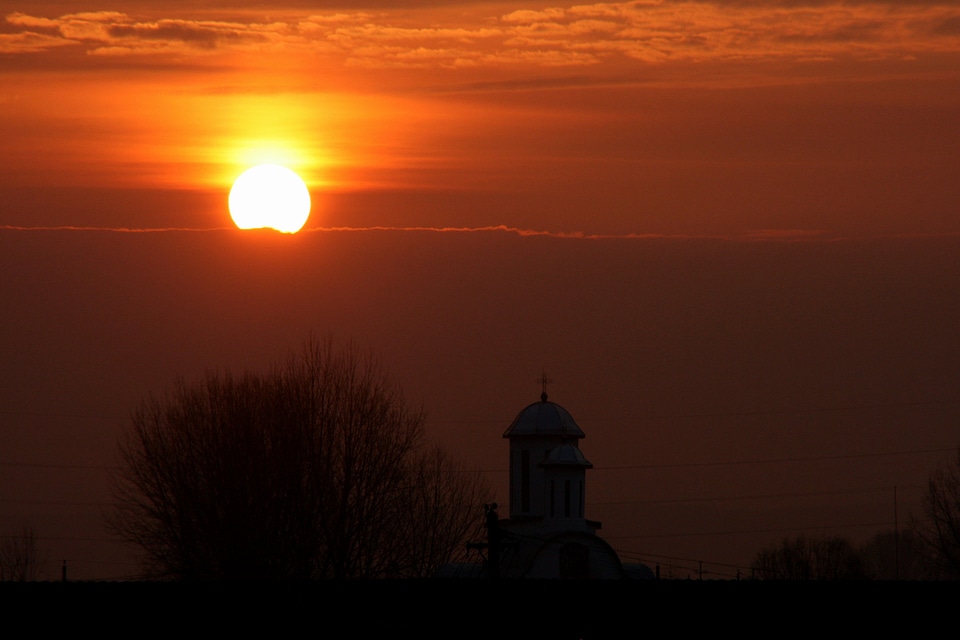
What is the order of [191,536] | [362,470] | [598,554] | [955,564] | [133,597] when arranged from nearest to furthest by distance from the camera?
[133,597] → [191,536] → [362,470] → [955,564] → [598,554]

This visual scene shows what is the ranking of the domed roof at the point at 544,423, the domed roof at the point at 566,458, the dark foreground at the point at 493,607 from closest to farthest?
1. the dark foreground at the point at 493,607
2. the domed roof at the point at 566,458
3. the domed roof at the point at 544,423

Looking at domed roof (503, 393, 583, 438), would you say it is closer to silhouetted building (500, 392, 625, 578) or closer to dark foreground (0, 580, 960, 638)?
silhouetted building (500, 392, 625, 578)

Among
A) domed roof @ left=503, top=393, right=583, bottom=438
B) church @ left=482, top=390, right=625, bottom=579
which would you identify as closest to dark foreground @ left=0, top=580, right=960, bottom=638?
church @ left=482, top=390, right=625, bottom=579

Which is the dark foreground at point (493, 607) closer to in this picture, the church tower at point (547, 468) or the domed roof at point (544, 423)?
the church tower at point (547, 468)

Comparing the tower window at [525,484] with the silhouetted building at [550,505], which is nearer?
the silhouetted building at [550,505]

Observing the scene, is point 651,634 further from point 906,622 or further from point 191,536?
point 191,536

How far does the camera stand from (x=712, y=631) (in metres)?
36.9

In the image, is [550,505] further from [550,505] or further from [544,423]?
[544,423]

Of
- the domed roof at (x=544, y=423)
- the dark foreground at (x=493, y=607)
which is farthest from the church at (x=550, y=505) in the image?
the dark foreground at (x=493, y=607)

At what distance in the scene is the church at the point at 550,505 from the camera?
8594 cm

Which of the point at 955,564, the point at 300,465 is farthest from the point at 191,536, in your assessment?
the point at 955,564

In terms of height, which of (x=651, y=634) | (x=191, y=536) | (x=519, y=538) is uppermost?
(x=519, y=538)

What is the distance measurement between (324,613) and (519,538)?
52341mm

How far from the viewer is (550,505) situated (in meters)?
89.4
